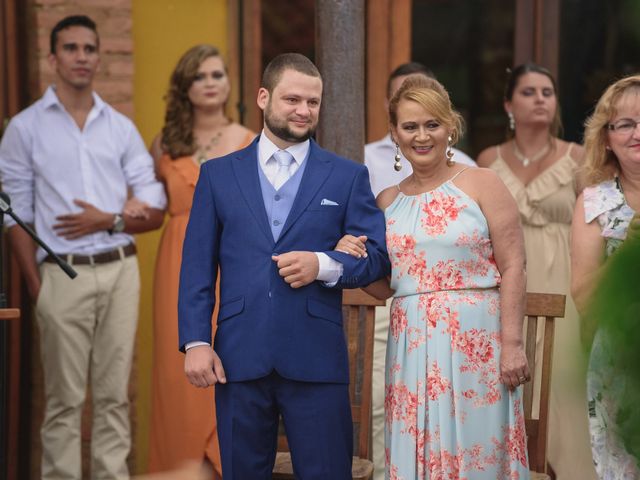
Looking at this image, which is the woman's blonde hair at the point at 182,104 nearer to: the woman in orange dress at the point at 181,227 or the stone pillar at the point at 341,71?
the woman in orange dress at the point at 181,227

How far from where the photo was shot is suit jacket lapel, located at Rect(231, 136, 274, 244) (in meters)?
2.83

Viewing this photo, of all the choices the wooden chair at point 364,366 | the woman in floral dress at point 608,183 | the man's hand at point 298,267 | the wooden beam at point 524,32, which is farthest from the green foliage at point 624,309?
the wooden beam at point 524,32

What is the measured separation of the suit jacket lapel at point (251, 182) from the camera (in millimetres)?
2828

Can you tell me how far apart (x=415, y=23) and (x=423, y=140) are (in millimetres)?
3143

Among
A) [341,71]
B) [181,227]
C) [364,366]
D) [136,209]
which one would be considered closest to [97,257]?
[136,209]

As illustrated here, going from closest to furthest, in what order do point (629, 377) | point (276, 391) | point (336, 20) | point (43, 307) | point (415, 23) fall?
point (629, 377)
point (276, 391)
point (336, 20)
point (43, 307)
point (415, 23)

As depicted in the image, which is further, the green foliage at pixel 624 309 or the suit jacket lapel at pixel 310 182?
the suit jacket lapel at pixel 310 182

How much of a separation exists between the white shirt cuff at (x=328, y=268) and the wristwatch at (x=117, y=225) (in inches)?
78.2

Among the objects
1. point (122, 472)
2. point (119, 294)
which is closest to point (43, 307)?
point (119, 294)

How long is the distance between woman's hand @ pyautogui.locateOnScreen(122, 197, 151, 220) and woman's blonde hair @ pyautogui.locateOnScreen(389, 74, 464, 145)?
179 cm

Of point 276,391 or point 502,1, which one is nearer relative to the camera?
point 276,391

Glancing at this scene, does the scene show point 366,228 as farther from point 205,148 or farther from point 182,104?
point 182,104

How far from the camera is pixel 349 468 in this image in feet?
9.46

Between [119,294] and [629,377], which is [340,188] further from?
[629,377]
